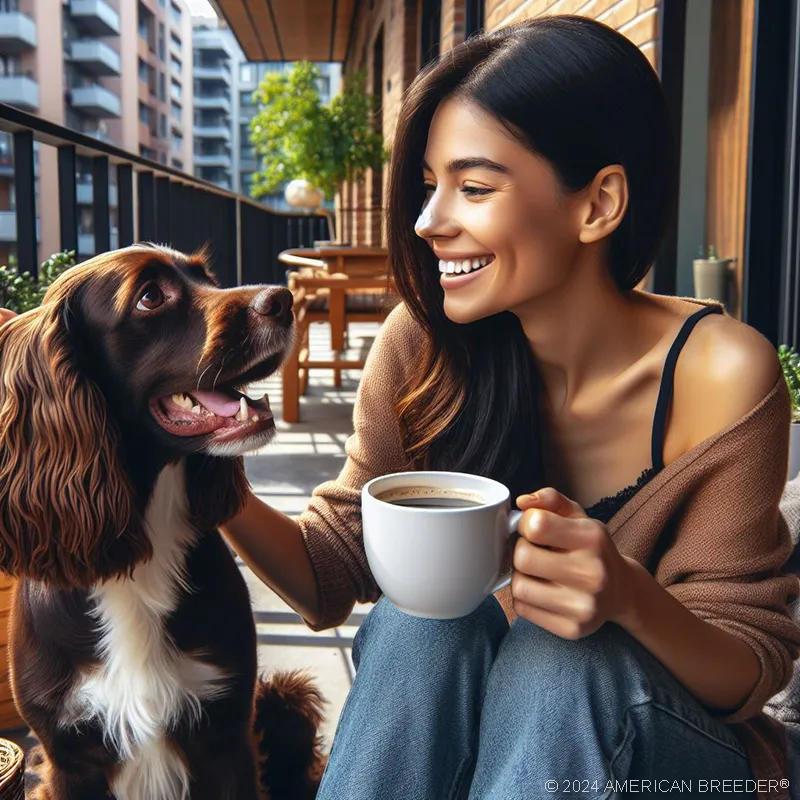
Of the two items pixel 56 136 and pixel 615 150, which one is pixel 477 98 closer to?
pixel 615 150

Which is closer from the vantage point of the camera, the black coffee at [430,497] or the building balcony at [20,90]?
the black coffee at [430,497]

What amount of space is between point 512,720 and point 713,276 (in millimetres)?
2245

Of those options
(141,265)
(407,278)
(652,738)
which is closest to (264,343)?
(141,265)

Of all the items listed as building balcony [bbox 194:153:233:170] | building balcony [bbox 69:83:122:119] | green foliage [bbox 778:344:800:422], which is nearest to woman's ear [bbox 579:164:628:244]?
green foliage [bbox 778:344:800:422]

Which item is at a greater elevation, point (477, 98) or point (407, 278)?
point (477, 98)

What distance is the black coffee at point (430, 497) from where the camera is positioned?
2.98 ft

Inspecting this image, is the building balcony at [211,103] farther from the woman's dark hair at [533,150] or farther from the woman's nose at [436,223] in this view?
the woman's nose at [436,223]

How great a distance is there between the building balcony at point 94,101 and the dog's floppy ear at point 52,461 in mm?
60272

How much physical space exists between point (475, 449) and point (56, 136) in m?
2.42

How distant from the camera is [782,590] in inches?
44.4

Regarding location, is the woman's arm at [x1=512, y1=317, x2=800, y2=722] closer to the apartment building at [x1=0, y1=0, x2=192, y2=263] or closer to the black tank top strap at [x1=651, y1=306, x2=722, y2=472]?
the black tank top strap at [x1=651, y1=306, x2=722, y2=472]

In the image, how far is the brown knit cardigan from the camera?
1.09 metres

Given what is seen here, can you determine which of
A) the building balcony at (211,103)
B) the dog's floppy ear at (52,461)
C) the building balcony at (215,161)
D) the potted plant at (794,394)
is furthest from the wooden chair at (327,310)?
the building balcony at (211,103)

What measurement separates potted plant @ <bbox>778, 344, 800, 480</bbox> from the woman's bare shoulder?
1.03 m
